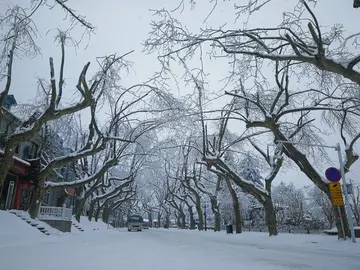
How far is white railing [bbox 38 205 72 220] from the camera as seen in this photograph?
2243 cm

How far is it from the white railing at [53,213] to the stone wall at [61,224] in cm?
32

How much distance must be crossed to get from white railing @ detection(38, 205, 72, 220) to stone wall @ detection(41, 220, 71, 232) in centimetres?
32

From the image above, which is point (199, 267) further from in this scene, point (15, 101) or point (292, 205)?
point (292, 205)

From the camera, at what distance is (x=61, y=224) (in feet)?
74.7

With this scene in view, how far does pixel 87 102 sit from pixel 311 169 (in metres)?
11.9

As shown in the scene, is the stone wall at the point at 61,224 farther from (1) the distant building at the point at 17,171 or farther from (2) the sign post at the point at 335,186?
(2) the sign post at the point at 335,186

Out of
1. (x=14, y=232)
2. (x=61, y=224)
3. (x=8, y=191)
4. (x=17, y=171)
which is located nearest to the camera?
(x=14, y=232)

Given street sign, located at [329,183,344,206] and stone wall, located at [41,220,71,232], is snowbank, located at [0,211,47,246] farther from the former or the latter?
street sign, located at [329,183,344,206]

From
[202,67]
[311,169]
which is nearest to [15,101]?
[202,67]

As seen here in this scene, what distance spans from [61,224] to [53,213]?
1.32 meters

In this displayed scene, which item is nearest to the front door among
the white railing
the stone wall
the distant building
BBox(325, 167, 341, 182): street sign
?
the distant building

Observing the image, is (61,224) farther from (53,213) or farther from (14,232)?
(14,232)

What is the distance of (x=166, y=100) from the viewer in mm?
14922

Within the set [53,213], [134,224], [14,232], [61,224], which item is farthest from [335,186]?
[134,224]
